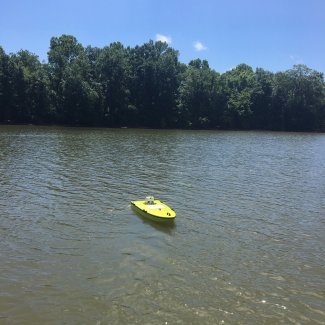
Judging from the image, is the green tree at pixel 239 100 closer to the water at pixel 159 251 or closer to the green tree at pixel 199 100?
the green tree at pixel 199 100

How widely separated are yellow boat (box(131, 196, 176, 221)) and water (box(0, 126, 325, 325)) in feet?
1.31

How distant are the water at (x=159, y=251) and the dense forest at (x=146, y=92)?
61667 millimetres

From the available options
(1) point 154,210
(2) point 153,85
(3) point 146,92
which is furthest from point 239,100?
(1) point 154,210

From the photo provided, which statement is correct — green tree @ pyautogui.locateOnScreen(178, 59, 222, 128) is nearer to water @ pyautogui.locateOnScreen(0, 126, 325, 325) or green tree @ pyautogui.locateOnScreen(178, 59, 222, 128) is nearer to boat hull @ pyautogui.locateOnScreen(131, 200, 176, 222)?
water @ pyautogui.locateOnScreen(0, 126, 325, 325)

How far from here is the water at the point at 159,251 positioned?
31.8 feet

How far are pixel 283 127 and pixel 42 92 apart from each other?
6968 cm

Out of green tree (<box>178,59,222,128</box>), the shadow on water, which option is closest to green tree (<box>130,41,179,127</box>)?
green tree (<box>178,59,222,128</box>)

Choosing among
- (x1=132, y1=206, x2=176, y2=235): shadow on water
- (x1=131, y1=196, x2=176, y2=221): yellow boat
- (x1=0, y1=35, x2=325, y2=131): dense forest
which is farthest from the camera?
(x1=0, y1=35, x2=325, y2=131): dense forest

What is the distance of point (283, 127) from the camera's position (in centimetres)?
11731

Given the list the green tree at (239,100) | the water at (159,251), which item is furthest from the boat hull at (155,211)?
the green tree at (239,100)

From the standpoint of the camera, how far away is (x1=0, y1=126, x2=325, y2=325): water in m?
9.70

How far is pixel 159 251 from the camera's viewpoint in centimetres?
1357

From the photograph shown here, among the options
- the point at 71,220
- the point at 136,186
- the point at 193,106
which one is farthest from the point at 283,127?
the point at 71,220

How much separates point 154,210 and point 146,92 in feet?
284
